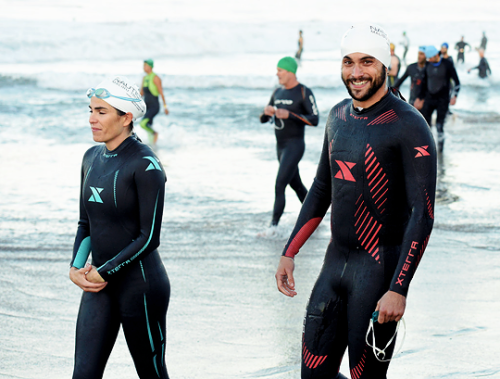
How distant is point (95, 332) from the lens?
122 inches

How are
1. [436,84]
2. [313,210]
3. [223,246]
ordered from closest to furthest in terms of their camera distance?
[313,210], [223,246], [436,84]

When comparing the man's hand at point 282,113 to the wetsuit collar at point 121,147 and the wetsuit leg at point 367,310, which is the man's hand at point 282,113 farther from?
the wetsuit leg at point 367,310

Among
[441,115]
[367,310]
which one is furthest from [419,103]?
[367,310]

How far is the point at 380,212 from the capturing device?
286 centimetres

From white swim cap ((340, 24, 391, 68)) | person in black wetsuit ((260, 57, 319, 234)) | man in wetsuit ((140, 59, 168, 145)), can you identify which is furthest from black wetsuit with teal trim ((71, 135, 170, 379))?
man in wetsuit ((140, 59, 168, 145))

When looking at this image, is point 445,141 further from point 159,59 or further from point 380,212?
point 159,59

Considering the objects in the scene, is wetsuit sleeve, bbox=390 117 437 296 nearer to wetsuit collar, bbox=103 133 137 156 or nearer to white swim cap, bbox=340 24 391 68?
white swim cap, bbox=340 24 391 68

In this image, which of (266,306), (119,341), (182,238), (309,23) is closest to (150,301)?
(119,341)

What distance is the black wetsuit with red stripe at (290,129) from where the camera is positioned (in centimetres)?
743

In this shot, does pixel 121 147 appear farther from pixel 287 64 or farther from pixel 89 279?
pixel 287 64

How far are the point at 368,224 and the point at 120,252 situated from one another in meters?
1.18

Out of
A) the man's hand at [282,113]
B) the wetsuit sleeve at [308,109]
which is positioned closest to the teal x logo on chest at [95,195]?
the man's hand at [282,113]

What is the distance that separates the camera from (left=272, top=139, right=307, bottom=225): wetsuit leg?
739 centimetres

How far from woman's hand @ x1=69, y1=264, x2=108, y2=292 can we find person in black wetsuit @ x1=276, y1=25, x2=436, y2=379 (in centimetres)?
99
